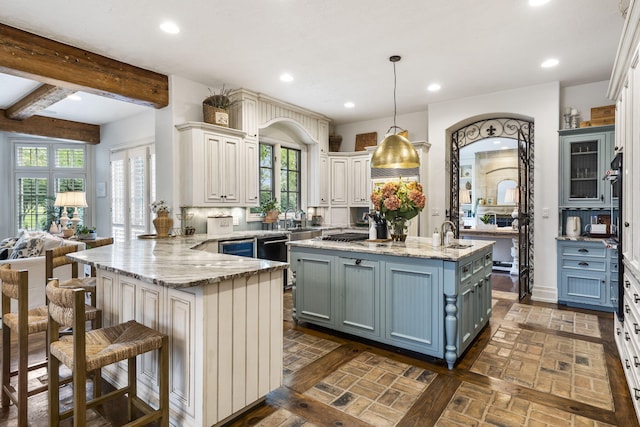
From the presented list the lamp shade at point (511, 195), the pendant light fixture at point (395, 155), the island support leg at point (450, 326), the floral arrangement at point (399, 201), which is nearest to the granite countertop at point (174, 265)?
the island support leg at point (450, 326)

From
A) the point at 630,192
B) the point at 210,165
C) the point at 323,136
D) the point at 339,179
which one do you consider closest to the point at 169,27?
the point at 210,165

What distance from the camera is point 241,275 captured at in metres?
1.97

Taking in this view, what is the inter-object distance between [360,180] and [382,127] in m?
1.08

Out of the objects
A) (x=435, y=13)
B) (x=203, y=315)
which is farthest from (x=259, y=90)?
(x=203, y=315)

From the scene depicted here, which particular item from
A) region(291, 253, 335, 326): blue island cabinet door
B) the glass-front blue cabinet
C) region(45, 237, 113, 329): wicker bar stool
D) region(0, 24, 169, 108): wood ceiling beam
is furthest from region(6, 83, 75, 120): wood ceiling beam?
the glass-front blue cabinet

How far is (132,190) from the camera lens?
6379mm

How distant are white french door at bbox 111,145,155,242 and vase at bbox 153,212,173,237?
191cm

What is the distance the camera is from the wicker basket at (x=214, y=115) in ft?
15.2

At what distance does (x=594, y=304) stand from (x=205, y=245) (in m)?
4.67

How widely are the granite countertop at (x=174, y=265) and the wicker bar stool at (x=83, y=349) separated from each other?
0.30 metres

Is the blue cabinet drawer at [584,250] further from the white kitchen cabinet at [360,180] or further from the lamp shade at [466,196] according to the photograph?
the lamp shade at [466,196]

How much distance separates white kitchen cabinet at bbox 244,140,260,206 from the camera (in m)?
5.14

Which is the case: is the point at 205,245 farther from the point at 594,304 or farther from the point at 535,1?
the point at 594,304

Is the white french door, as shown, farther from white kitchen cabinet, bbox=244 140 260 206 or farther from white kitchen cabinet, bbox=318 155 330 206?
white kitchen cabinet, bbox=318 155 330 206
